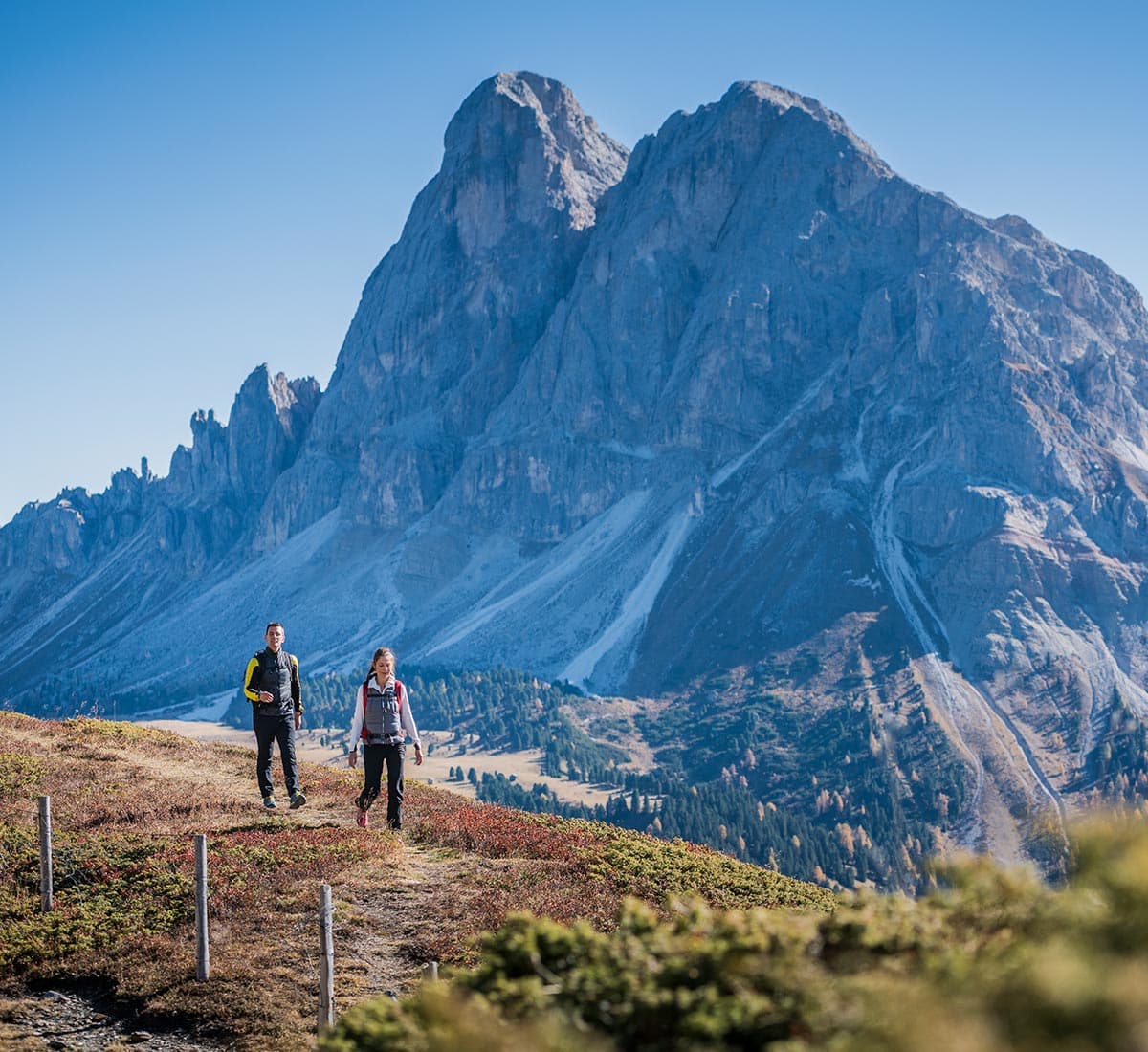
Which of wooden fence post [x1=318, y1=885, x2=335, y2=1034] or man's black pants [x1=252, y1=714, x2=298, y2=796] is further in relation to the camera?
man's black pants [x1=252, y1=714, x2=298, y2=796]

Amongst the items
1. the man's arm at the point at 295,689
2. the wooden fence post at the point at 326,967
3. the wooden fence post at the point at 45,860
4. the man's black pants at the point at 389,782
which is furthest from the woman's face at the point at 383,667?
the wooden fence post at the point at 326,967

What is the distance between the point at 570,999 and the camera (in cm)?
662

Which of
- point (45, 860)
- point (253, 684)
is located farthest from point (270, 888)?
point (253, 684)

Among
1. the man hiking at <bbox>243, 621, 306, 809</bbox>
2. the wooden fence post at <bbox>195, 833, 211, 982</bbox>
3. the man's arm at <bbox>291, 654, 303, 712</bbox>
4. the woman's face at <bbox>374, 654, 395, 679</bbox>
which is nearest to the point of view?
the wooden fence post at <bbox>195, 833, 211, 982</bbox>

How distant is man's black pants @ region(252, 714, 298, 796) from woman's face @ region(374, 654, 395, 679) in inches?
81.5

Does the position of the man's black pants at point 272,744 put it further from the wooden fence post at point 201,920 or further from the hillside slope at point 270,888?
the wooden fence post at point 201,920

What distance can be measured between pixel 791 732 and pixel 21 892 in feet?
569

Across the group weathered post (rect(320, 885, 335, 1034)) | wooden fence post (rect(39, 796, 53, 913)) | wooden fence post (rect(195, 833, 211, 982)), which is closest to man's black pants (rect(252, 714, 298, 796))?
wooden fence post (rect(39, 796, 53, 913))

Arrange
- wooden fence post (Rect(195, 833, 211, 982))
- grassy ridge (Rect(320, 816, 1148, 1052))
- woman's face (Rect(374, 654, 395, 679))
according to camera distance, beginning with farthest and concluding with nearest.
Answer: woman's face (Rect(374, 654, 395, 679)) → wooden fence post (Rect(195, 833, 211, 982)) → grassy ridge (Rect(320, 816, 1148, 1052))

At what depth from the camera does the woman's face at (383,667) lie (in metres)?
19.5

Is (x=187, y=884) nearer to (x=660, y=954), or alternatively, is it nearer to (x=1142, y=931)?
(x=660, y=954)

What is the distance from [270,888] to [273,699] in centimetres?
443

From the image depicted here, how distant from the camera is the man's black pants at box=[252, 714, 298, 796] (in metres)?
20.4

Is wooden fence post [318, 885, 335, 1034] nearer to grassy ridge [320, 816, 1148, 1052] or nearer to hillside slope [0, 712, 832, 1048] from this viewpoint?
hillside slope [0, 712, 832, 1048]
